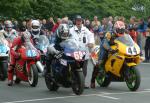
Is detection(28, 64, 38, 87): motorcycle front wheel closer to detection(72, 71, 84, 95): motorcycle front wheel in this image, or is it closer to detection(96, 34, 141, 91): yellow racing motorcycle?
detection(96, 34, 141, 91): yellow racing motorcycle

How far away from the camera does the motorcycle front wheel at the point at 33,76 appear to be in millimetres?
15406

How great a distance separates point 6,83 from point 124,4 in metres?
35.5

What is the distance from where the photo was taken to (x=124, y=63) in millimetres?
14461

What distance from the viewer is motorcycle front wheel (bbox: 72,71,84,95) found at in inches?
523

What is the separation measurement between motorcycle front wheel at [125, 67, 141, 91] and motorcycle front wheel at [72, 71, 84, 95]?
139 cm

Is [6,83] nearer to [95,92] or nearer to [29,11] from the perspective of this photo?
[95,92]

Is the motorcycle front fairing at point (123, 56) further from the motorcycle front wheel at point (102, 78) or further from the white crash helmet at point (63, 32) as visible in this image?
the white crash helmet at point (63, 32)

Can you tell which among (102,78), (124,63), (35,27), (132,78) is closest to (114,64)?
(124,63)

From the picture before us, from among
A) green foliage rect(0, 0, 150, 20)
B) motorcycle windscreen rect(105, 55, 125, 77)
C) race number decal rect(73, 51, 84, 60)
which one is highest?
green foliage rect(0, 0, 150, 20)

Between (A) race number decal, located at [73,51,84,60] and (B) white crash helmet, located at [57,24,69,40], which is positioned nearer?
(A) race number decal, located at [73,51,84,60]

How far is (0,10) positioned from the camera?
43469 millimetres

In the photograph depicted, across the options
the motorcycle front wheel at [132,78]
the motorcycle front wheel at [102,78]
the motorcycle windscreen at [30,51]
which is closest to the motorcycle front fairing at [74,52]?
the motorcycle front wheel at [132,78]

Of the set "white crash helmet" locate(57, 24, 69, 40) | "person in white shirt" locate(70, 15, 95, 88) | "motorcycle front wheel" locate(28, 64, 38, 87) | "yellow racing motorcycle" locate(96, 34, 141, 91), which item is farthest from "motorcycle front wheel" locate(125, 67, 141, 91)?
"motorcycle front wheel" locate(28, 64, 38, 87)

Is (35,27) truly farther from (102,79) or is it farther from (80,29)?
(102,79)
